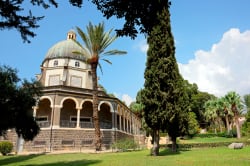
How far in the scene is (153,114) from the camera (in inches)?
651

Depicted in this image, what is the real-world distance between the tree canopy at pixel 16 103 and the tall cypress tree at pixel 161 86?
24.6 feet

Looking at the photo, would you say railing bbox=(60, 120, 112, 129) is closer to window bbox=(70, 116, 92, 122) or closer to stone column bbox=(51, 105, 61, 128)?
stone column bbox=(51, 105, 61, 128)

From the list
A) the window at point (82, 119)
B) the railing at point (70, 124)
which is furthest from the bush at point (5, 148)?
the window at point (82, 119)

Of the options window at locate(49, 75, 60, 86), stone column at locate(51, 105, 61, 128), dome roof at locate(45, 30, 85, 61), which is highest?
dome roof at locate(45, 30, 85, 61)

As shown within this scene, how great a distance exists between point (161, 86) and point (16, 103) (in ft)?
31.0

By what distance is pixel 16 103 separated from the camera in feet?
39.2

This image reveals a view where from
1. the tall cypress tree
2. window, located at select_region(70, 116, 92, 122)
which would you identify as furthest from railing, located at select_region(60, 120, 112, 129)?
the tall cypress tree

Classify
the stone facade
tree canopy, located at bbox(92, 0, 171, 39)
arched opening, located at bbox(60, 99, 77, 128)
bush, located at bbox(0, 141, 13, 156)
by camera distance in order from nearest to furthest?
tree canopy, located at bbox(92, 0, 171, 39)
bush, located at bbox(0, 141, 13, 156)
the stone facade
arched opening, located at bbox(60, 99, 77, 128)

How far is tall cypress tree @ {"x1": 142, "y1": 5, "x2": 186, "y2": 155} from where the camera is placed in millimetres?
16516

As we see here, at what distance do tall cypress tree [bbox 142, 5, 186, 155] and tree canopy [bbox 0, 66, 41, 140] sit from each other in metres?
7.49

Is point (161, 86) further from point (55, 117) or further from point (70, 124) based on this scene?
point (70, 124)

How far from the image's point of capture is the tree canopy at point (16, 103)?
11.4 meters

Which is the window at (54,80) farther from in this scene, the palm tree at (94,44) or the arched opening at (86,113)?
the palm tree at (94,44)

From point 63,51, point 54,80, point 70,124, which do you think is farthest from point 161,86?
point 63,51
